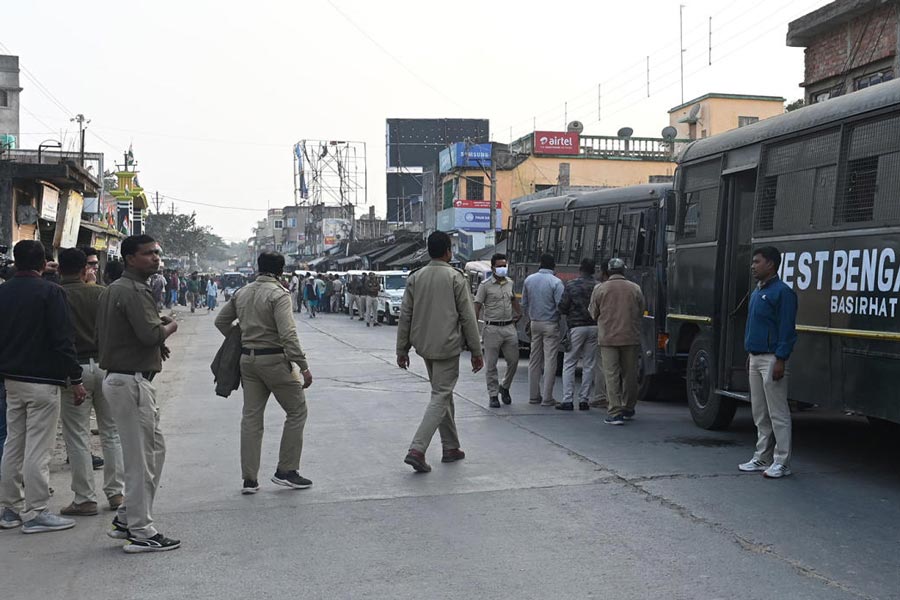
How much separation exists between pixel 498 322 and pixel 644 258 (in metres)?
2.83

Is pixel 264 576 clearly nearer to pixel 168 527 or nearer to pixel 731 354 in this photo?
pixel 168 527

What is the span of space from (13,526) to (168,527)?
1.08 meters

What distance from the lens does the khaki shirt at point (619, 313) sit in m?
11.6

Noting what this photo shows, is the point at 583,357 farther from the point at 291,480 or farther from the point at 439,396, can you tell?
the point at 291,480

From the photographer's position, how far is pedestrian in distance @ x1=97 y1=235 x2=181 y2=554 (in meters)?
6.35

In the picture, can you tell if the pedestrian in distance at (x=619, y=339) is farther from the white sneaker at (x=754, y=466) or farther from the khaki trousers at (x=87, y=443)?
the khaki trousers at (x=87, y=443)

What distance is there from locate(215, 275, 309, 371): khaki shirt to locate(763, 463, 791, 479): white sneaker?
3803mm

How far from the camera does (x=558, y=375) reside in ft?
58.3

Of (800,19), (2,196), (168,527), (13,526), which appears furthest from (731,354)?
(2,196)

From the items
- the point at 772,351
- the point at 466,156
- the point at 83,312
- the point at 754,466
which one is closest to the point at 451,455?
the point at 754,466

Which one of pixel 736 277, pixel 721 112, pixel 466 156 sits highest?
pixel 721 112

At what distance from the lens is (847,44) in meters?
20.8

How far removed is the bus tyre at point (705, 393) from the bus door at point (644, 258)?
2.25m

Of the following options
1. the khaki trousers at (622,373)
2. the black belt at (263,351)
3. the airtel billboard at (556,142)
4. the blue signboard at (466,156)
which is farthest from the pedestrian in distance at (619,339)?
the airtel billboard at (556,142)
